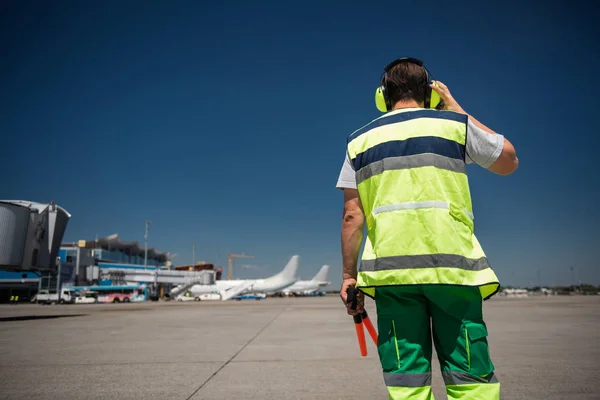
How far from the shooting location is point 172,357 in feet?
22.9

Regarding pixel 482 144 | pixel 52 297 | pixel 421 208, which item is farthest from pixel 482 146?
pixel 52 297

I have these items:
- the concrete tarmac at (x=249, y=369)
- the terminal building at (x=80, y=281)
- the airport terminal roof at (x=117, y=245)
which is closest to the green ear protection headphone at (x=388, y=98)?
the concrete tarmac at (x=249, y=369)

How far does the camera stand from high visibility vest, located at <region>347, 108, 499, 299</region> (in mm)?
1893

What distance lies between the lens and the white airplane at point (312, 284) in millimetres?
100625

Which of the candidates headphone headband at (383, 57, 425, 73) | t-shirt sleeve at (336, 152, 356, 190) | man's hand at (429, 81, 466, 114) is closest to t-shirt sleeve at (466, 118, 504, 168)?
man's hand at (429, 81, 466, 114)

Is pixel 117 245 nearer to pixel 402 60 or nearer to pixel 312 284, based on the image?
pixel 312 284

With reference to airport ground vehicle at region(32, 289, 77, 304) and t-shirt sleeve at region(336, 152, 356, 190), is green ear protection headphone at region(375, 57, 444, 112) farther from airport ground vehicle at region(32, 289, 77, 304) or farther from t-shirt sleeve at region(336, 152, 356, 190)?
airport ground vehicle at region(32, 289, 77, 304)

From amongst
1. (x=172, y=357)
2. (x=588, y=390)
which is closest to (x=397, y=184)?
(x=588, y=390)

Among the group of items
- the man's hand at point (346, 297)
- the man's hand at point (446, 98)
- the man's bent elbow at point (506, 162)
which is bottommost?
the man's hand at point (346, 297)

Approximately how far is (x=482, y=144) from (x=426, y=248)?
24.6 inches

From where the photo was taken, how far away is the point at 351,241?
2.29 m

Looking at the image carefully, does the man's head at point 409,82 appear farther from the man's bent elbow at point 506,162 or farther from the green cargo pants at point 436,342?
the green cargo pants at point 436,342

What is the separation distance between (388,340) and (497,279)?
0.57m

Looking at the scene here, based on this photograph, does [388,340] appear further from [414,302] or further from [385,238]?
[385,238]
